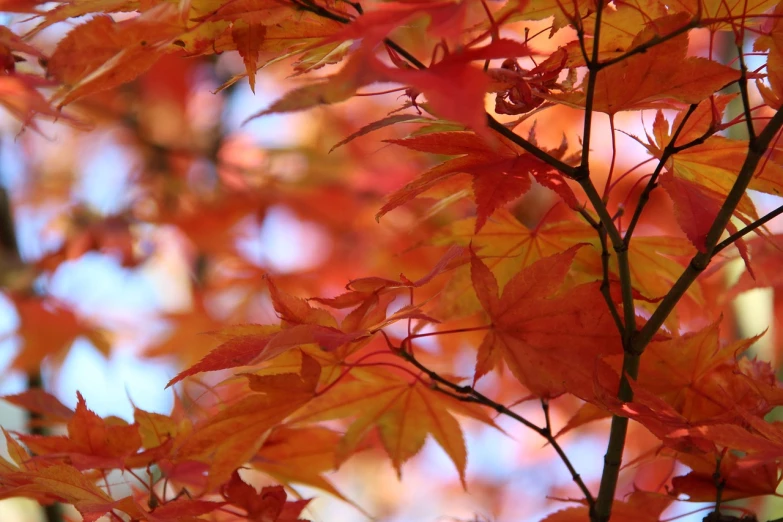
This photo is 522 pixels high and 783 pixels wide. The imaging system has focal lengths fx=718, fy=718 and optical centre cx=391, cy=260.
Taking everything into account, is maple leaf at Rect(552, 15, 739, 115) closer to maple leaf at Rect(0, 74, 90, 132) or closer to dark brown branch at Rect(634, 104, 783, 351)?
dark brown branch at Rect(634, 104, 783, 351)

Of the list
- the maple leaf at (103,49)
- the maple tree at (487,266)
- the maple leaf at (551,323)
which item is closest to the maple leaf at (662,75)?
the maple tree at (487,266)

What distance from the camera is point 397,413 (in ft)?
2.03

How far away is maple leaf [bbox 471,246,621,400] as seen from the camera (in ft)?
1.54

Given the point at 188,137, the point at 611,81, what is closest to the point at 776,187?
the point at 611,81

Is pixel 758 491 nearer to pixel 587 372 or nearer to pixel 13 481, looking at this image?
pixel 587 372

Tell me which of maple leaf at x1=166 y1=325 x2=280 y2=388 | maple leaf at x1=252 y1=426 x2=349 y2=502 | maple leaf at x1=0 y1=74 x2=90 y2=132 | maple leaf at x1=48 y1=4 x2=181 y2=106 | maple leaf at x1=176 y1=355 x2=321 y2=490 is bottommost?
maple leaf at x1=252 y1=426 x2=349 y2=502

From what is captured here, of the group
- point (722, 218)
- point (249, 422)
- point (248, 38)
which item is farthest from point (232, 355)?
point (722, 218)

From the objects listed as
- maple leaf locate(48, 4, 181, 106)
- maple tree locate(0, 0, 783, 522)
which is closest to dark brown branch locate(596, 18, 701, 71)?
maple tree locate(0, 0, 783, 522)

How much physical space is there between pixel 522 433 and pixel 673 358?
6.23ft

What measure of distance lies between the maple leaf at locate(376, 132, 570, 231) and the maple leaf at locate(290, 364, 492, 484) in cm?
21

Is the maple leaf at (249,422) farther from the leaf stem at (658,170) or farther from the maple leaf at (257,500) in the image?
the leaf stem at (658,170)

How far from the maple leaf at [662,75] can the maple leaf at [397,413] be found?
0.92 feet

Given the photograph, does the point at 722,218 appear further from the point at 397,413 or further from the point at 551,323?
the point at 397,413

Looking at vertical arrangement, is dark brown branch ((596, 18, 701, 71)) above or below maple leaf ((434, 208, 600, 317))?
above
